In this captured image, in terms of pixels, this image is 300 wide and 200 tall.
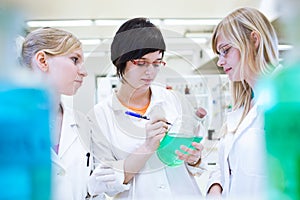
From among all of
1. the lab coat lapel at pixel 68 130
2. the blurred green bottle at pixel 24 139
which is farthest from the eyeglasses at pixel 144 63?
the blurred green bottle at pixel 24 139

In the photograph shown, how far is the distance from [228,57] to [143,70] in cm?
20

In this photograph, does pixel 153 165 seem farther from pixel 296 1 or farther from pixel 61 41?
pixel 296 1

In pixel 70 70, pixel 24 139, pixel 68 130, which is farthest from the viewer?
pixel 68 130

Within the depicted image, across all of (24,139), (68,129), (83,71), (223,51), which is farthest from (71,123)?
(24,139)

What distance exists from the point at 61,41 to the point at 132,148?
1.02 ft

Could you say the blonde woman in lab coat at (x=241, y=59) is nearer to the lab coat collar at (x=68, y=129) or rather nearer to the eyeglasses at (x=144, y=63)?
the eyeglasses at (x=144, y=63)

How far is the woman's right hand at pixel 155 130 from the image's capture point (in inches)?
26.3

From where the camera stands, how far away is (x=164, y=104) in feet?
2.63

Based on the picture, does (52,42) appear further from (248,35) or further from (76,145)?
(248,35)

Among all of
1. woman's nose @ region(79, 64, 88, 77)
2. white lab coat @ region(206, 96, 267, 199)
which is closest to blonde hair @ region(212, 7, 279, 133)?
white lab coat @ region(206, 96, 267, 199)

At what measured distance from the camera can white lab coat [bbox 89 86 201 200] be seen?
734 mm

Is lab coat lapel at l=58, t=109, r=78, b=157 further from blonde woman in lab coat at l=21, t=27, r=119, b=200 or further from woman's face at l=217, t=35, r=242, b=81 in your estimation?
woman's face at l=217, t=35, r=242, b=81

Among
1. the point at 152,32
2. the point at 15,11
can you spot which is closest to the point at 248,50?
the point at 152,32

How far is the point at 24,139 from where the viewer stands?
0.75 feet
